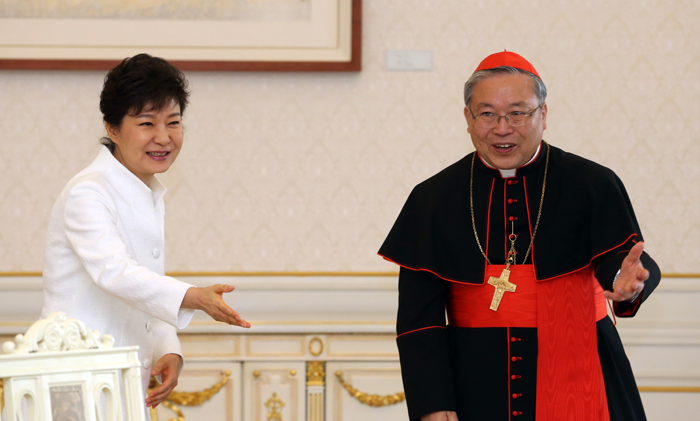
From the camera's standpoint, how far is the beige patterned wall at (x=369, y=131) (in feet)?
10.9

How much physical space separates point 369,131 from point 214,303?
1.87 meters

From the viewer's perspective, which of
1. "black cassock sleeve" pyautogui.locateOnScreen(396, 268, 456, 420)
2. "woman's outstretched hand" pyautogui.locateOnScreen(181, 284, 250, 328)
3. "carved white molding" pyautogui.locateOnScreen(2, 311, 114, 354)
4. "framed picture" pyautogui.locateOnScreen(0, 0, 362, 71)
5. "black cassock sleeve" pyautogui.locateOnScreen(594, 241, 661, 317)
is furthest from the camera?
"framed picture" pyautogui.locateOnScreen(0, 0, 362, 71)

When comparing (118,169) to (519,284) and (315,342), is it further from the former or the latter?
(315,342)

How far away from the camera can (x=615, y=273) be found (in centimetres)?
178

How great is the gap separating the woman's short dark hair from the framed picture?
1402 millimetres

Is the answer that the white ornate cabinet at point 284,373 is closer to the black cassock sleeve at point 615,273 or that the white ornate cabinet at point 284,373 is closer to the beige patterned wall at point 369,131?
the beige patterned wall at point 369,131

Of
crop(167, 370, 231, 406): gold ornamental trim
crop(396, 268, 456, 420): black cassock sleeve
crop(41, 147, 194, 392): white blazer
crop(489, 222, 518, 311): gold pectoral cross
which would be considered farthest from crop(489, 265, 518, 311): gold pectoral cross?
crop(167, 370, 231, 406): gold ornamental trim

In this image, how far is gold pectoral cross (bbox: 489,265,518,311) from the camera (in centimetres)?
192

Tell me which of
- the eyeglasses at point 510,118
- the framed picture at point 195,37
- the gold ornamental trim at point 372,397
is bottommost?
the gold ornamental trim at point 372,397

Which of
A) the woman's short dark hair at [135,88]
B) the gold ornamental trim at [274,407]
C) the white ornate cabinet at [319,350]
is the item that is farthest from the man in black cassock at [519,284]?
the gold ornamental trim at [274,407]

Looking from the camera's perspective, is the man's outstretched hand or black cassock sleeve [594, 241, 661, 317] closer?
the man's outstretched hand

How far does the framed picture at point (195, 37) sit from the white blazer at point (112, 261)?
1449 millimetres

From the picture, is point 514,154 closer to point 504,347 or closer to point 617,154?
point 504,347

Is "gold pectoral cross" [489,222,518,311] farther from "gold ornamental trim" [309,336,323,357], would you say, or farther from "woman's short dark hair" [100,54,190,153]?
"gold ornamental trim" [309,336,323,357]
